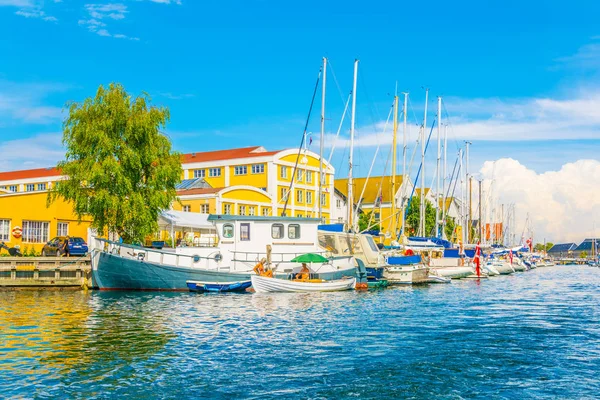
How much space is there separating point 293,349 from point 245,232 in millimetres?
23918

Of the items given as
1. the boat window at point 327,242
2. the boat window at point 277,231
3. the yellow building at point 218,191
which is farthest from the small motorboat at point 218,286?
the yellow building at point 218,191

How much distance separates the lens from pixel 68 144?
48812 millimetres

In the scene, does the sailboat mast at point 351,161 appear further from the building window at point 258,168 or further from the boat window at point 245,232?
the building window at point 258,168

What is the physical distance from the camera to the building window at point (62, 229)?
60312 millimetres

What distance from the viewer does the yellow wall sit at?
5616cm

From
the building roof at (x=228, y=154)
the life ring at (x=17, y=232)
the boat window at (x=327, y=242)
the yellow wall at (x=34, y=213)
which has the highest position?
the building roof at (x=228, y=154)

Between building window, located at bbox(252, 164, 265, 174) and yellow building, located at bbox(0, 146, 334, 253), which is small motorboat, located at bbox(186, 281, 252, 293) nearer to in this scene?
yellow building, located at bbox(0, 146, 334, 253)

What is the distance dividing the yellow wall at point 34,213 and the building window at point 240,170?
3203 cm

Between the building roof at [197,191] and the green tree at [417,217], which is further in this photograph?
the green tree at [417,217]

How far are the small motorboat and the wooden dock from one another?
288 inches

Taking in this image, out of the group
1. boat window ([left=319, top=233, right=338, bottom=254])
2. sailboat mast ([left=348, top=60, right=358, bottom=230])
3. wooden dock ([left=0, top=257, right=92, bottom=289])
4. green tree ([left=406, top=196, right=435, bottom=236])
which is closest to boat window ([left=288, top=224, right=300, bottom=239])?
boat window ([left=319, top=233, right=338, bottom=254])

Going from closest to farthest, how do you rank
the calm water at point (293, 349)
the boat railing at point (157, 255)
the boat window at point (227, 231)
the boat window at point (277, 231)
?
the calm water at point (293, 349), the boat railing at point (157, 255), the boat window at point (227, 231), the boat window at point (277, 231)

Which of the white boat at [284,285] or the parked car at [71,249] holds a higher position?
the parked car at [71,249]

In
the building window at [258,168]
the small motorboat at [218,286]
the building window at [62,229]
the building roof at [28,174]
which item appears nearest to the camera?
the small motorboat at [218,286]
